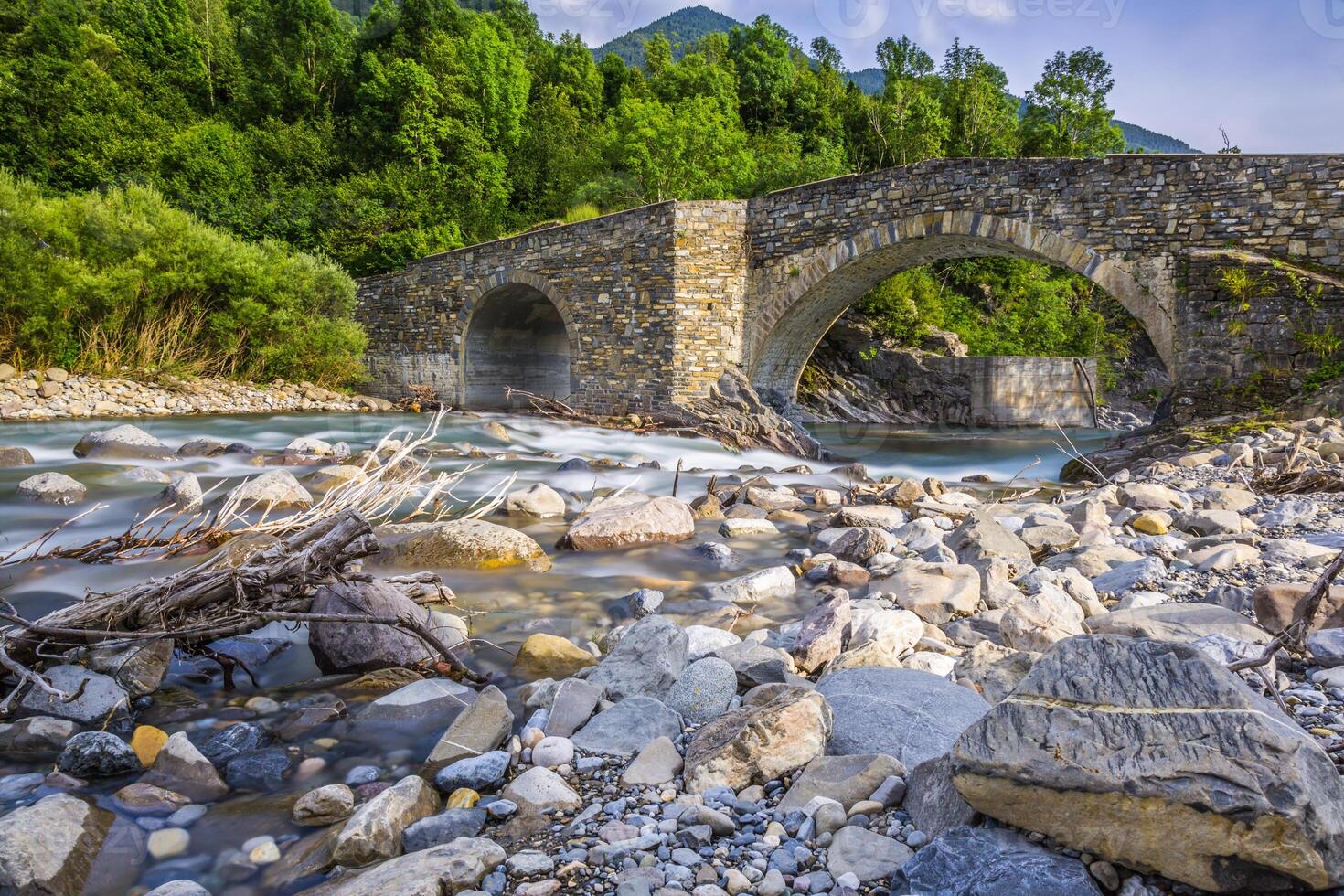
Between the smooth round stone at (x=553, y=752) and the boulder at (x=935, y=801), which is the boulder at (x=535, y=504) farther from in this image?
the boulder at (x=935, y=801)

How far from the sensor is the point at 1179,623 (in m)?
2.53

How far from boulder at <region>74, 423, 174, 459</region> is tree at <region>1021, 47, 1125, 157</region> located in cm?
2640

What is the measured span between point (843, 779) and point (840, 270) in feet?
34.1

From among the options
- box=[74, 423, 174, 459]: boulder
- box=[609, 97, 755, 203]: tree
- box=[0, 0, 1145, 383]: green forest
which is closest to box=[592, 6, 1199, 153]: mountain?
box=[0, 0, 1145, 383]: green forest

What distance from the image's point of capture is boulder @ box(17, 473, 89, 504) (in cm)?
568

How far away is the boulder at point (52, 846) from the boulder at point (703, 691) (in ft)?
4.80

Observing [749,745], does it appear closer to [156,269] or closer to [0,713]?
[0,713]

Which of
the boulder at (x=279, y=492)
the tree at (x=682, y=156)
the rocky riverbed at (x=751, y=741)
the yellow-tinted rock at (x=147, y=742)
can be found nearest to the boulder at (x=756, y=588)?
the rocky riverbed at (x=751, y=741)

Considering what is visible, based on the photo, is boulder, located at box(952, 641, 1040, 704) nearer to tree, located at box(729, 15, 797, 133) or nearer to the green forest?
the green forest

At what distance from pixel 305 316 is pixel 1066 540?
15.4 meters

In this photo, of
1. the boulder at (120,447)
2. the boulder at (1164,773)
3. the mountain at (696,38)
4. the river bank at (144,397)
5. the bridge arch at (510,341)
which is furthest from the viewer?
the mountain at (696,38)

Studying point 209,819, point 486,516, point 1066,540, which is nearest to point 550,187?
point 486,516

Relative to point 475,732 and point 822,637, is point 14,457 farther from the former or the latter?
point 822,637

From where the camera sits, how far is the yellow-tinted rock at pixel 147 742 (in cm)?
221
